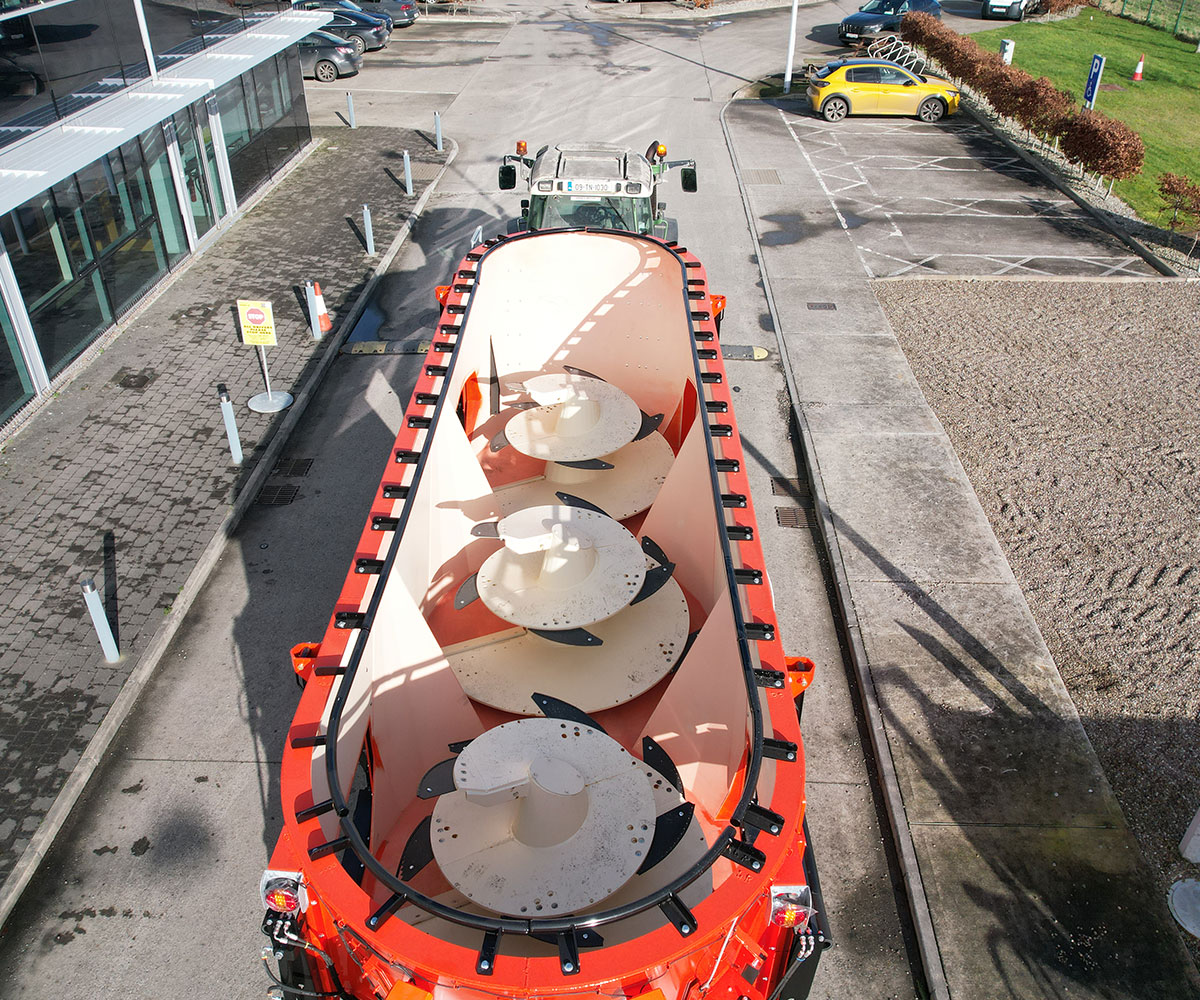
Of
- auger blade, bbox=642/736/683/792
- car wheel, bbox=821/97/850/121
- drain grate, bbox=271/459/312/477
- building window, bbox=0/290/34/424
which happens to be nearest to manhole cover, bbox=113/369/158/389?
building window, bbox=0/290/34/424

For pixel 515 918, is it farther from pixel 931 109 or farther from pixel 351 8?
pixel 351 8

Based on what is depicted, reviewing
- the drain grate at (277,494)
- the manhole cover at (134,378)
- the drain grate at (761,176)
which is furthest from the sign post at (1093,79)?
the manhole cover at (134,378)

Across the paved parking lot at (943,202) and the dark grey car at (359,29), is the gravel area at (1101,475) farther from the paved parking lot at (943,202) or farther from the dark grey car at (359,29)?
the dark grey car at (359,29)

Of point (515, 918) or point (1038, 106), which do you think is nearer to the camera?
point (515, 918)

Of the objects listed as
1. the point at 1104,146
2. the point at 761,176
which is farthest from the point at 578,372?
the point at 1104,146

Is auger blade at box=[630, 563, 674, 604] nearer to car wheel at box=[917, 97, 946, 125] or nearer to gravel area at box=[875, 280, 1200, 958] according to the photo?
gravel area at box=[875, 280, 1200, 958]

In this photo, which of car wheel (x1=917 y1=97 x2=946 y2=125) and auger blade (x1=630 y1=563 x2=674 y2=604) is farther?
car wheel (x1=917 y1=97 x2=946 y2=125)

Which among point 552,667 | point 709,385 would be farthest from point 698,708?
point 709,385
